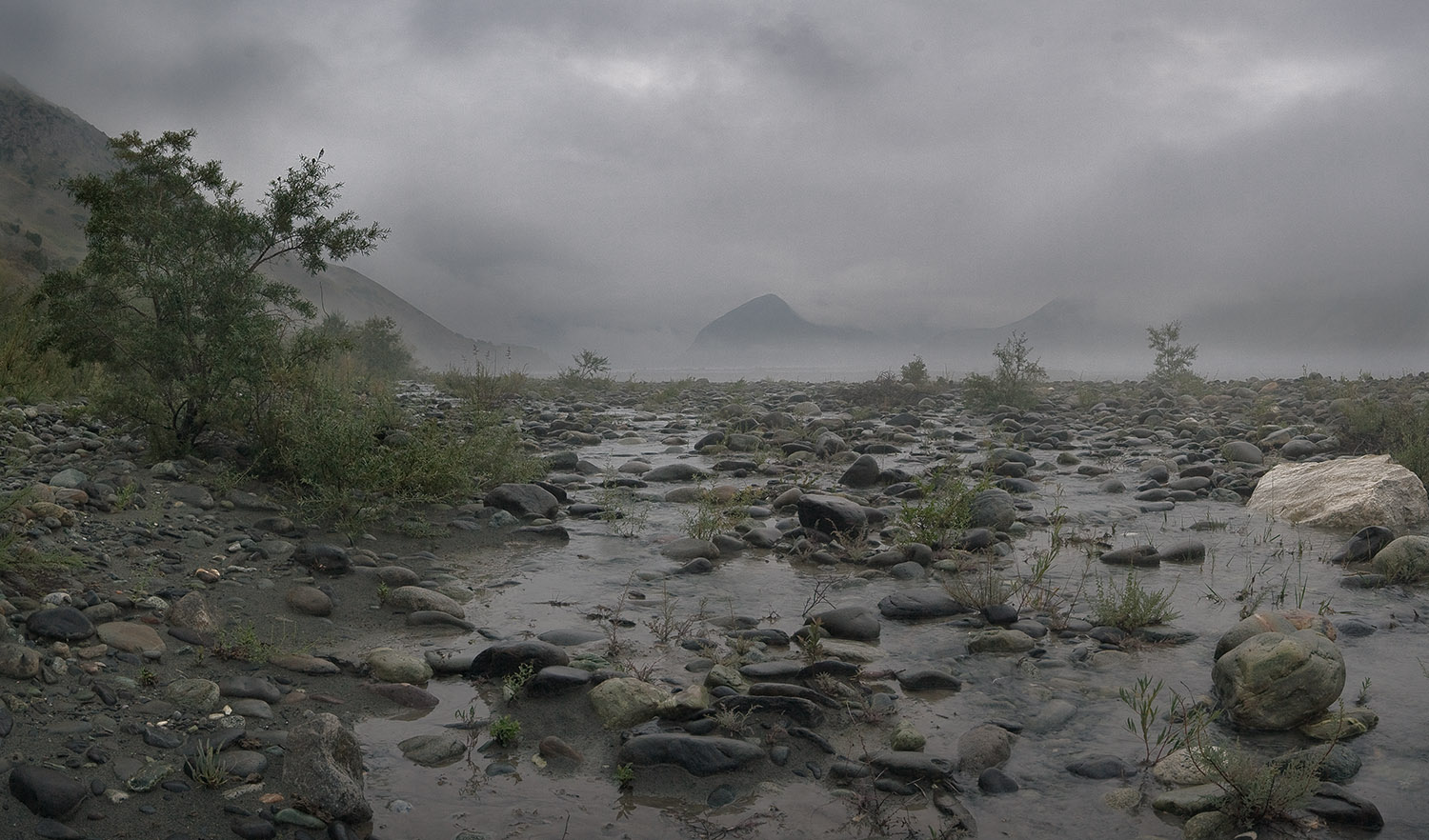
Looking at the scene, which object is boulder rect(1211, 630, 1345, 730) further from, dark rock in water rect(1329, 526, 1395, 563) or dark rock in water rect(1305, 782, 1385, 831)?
dark rock in water rect(1329, 526, 1395, 563)

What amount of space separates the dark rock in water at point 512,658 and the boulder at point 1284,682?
3.45 meters

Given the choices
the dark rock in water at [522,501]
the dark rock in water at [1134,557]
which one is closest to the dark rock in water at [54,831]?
the dark rock in water at [522,501]

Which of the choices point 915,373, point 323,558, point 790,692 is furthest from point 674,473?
point 915,373

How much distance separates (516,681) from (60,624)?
7.13 feet

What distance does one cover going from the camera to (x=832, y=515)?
7988 millimetres

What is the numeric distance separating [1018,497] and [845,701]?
22.1 ft

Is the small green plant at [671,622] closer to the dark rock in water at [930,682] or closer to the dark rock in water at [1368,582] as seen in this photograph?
the dark rock in water at [930,682]

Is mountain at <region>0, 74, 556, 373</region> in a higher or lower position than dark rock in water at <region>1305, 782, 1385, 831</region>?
higher

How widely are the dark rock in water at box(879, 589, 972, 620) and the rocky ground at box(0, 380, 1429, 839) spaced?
20mm

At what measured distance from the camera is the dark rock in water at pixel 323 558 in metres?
5.92

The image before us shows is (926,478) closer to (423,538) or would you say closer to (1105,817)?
(423,538)

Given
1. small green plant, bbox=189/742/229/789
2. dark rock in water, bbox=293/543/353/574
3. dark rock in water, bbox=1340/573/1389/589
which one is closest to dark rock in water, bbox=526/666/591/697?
small green plant, bbox=189/742/229/789

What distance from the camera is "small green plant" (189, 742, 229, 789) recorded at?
310 cm

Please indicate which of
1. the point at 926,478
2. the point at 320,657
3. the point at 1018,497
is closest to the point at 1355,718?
the point at 320,657
